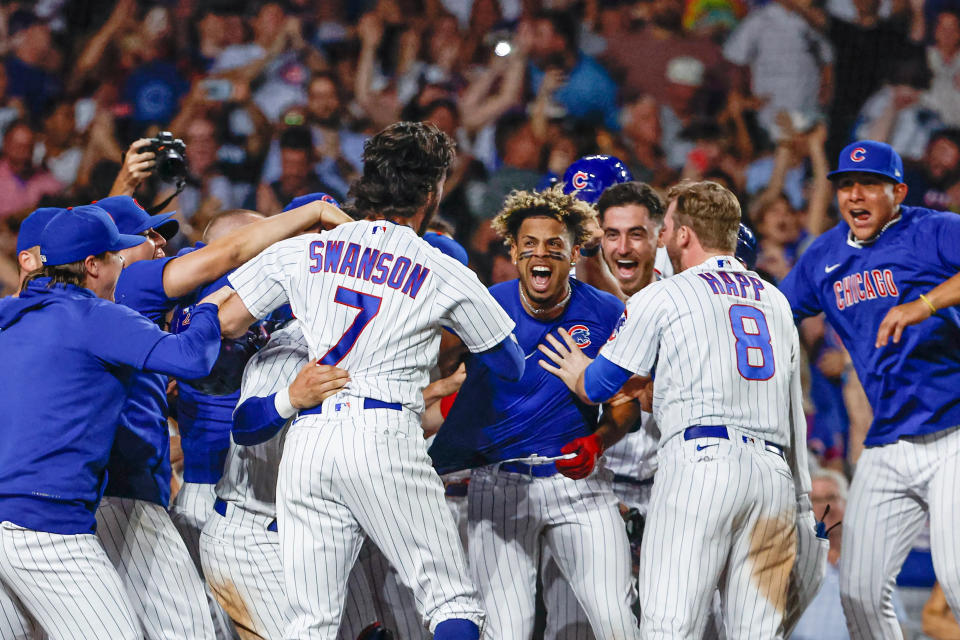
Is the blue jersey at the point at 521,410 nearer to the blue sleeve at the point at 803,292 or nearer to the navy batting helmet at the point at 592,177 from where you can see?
the blue sleeve at the point at 803,292

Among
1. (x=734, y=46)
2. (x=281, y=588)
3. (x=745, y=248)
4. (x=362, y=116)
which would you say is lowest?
(x=281, y=588)

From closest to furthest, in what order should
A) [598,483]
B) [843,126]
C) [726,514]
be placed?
[726,514] < [598,483] < [843,126]

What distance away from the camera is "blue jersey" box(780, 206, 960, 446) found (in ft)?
13.1

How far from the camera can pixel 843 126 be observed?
26.6 feet

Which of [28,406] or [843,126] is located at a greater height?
[843,126]

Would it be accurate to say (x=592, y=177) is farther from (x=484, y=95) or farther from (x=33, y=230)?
(x=484, y=95)

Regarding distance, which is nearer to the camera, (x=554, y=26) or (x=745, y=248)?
(x=745, y=248)

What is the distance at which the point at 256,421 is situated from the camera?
343 cm

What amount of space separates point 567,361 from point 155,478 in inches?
61.7

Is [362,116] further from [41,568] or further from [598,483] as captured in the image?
[41,568]

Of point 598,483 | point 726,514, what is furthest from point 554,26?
point 726,514

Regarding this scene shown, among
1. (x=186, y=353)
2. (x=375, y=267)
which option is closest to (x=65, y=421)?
(x=186, y=353)

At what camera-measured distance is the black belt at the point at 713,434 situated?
344 cm

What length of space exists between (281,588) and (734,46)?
6459 millimetres
